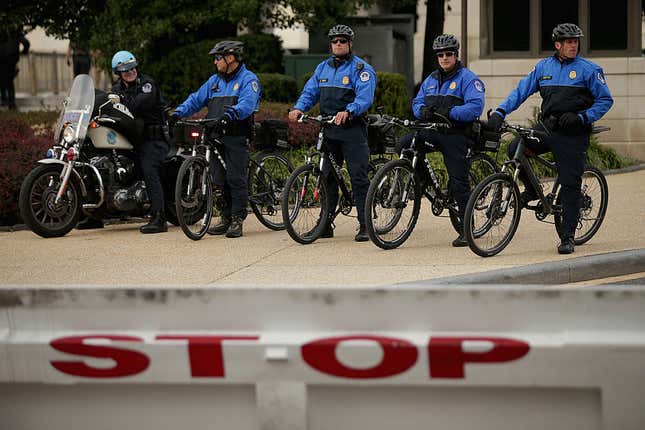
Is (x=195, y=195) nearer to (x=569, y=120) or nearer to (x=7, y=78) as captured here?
(x=569, y=120)

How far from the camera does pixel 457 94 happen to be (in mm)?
10234

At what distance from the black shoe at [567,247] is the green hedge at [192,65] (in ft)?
43.1

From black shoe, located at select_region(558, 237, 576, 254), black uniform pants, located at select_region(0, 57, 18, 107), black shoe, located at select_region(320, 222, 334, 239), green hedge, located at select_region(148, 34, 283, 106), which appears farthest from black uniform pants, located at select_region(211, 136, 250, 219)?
black uniform pants, located at select_region(0, 57, 18, 107)

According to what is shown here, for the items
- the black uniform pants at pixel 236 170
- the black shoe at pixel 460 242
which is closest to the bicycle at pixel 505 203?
the black shoe at pixel 460 242

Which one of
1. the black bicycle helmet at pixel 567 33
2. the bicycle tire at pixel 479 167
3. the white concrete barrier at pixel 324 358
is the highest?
the black bicycle helmet at pixel 567 33

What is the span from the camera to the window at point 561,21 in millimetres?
19906

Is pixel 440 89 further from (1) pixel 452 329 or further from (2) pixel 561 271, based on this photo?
(1) pixel 452 329

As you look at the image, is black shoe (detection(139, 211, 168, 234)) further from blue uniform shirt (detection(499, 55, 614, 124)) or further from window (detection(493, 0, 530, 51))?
window (detection(493, 0, 530, 51))

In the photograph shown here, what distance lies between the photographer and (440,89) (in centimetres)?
1032

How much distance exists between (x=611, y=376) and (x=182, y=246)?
773cm

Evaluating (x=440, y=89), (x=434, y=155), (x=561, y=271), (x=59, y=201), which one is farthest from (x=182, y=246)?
(x=434, y=155)

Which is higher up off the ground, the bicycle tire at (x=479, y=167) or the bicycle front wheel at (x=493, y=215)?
Result: the bicycle tire at (x=479, y=167)

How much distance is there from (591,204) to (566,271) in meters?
1.69

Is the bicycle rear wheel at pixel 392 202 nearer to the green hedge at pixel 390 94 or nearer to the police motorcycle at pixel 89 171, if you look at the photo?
the police motorcycle at pixel 89 171
